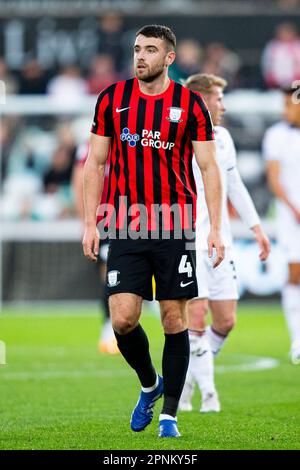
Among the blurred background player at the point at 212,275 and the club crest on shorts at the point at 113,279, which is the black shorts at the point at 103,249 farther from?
the club crest on shorts at the point at 113,279

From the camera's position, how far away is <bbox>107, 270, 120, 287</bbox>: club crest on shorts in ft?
20.2

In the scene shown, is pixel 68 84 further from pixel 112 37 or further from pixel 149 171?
pixel 149 171

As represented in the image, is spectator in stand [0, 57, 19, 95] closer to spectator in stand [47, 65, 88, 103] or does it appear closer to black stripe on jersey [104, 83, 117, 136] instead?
spectator in stand [47, 65, 88, 103]

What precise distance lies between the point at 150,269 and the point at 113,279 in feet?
0.68

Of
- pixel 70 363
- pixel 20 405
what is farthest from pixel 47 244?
pixel 20 405

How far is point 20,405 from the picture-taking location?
762 centimetres

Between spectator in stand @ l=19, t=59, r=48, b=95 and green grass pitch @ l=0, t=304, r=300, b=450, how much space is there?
460 cm

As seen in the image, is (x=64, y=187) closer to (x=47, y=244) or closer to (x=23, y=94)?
(x=47, y=244)

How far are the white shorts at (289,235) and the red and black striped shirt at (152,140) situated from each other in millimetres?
4744

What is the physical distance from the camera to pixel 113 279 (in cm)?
618

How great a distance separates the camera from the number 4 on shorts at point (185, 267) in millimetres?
6176

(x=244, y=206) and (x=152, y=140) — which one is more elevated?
(x=152, y=140)

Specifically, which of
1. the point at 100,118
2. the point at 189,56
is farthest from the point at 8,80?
the point at 100,118

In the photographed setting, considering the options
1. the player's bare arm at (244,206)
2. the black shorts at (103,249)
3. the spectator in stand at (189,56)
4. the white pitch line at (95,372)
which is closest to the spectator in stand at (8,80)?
the spectator in stand at (189,56)
